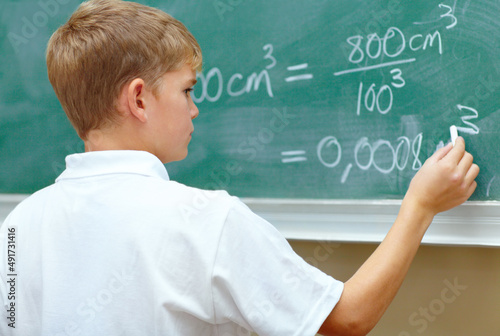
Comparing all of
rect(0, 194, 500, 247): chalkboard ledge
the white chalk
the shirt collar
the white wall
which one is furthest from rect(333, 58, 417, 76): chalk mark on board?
the shirt collar

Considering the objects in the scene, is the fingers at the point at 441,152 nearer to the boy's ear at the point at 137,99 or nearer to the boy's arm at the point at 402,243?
the boy's arm at the point at 402,243

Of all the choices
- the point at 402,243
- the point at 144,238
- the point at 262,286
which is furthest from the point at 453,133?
the point at 144,238

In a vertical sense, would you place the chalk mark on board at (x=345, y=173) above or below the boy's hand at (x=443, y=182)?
below

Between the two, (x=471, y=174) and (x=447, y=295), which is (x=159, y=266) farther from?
(x=447, y=295)

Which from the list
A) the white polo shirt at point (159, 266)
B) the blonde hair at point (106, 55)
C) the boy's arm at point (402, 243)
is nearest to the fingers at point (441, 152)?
the boy's arm at point (402, 243)

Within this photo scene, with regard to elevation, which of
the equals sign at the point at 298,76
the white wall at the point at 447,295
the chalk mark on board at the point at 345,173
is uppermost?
the equals sign at the point at 298,76

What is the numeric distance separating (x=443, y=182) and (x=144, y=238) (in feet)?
1.74

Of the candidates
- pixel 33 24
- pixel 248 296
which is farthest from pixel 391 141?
pixel 33 24

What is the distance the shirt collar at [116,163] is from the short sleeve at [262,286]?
16cm

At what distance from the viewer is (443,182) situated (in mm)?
937

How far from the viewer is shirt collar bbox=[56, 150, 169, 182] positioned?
80 centimetres

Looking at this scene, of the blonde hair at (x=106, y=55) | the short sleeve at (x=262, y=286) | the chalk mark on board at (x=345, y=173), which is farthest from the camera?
the chalk mark on board at (x=345, y=173)

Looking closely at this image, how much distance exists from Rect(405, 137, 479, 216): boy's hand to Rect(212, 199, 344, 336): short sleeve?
10.7 inches

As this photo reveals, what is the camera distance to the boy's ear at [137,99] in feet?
2.66
